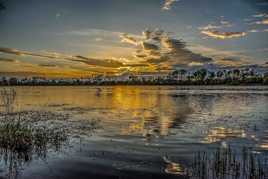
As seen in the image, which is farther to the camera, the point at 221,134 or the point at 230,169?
the point at 221,134

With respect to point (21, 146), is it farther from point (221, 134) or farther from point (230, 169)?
point (221, 134)

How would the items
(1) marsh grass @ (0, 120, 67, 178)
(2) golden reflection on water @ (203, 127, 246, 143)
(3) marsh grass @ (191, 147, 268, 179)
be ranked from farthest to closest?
(2) golden reflection on water @ (203, 127, 246, 143) < (1) marsh grass @ (0, 120, 67, 178) < (3) marsh grass @ (191, 147, 268, 179)

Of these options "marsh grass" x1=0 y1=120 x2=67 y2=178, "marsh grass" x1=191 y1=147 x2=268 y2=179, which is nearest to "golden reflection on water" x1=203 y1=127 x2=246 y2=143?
"marsh grass" x1=191 y1=147 x2=268 y2=179

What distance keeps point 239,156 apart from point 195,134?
759cm

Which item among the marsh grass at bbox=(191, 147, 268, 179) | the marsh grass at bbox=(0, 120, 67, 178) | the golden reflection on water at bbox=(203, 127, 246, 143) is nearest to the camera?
the marsh grass at bbox=(191, 147, 268, 179)

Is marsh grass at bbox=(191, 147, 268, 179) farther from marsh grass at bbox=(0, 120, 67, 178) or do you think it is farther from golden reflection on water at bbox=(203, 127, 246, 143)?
marsh grass at bbox=(0, 120, 67, 178)

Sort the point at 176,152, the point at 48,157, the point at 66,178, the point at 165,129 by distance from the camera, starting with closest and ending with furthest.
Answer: the point at 66,178, the point at 48,157, the point at 176,152, the point at 165,129

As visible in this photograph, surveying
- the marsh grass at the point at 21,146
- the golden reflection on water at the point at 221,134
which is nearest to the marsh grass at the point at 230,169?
the golden reflection on water at the point at 221,134

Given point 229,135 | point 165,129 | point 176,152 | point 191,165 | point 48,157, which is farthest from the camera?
point 165,129

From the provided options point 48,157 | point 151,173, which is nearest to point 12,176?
point 48,157

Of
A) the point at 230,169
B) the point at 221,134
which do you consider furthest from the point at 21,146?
the point at 221,134

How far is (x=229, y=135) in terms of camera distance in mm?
23844

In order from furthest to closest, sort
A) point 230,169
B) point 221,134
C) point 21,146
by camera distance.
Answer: point 221,134
point 21,146
point 230,169

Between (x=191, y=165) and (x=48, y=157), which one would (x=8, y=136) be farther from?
(x=191, y=165)
